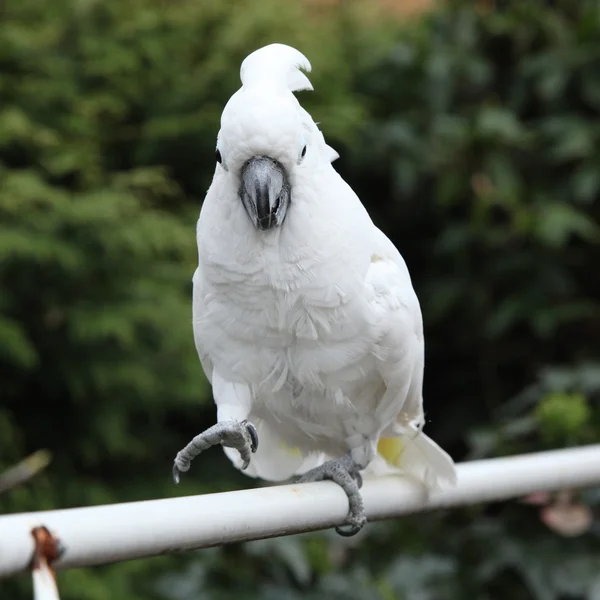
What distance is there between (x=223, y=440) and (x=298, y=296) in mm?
221

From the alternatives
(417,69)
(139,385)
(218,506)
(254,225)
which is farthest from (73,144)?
(218,506)

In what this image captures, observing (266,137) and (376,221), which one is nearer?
(266,137)

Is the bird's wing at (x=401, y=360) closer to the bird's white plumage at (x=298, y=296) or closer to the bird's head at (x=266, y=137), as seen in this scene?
the bird's white plumage at (x=298, y=296)

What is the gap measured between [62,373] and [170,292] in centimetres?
32

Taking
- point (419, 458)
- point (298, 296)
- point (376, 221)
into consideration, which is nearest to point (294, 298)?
point (298, 296)

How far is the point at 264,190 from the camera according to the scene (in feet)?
3.82

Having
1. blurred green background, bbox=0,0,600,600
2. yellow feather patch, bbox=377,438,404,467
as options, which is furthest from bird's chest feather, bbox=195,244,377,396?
blurred green background, bbox=0,0,600,600

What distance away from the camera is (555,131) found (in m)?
2.86

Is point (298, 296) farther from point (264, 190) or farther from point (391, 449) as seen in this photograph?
point (391, 449)

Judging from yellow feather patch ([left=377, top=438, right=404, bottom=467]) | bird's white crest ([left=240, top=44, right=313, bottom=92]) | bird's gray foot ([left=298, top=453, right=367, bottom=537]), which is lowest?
yellow feather patch ([left=377, top=438, right=404, bottom=467])

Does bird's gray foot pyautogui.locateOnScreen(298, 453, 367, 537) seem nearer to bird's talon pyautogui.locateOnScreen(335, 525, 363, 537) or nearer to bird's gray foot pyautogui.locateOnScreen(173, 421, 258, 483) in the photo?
bird's talon pyautogui.locateOnScreen(335, 525, 363, 537)

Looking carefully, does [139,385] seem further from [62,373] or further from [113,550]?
[113,550]

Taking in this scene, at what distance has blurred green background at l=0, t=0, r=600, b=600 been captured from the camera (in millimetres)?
2193

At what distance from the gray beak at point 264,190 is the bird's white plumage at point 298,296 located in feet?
0.04
